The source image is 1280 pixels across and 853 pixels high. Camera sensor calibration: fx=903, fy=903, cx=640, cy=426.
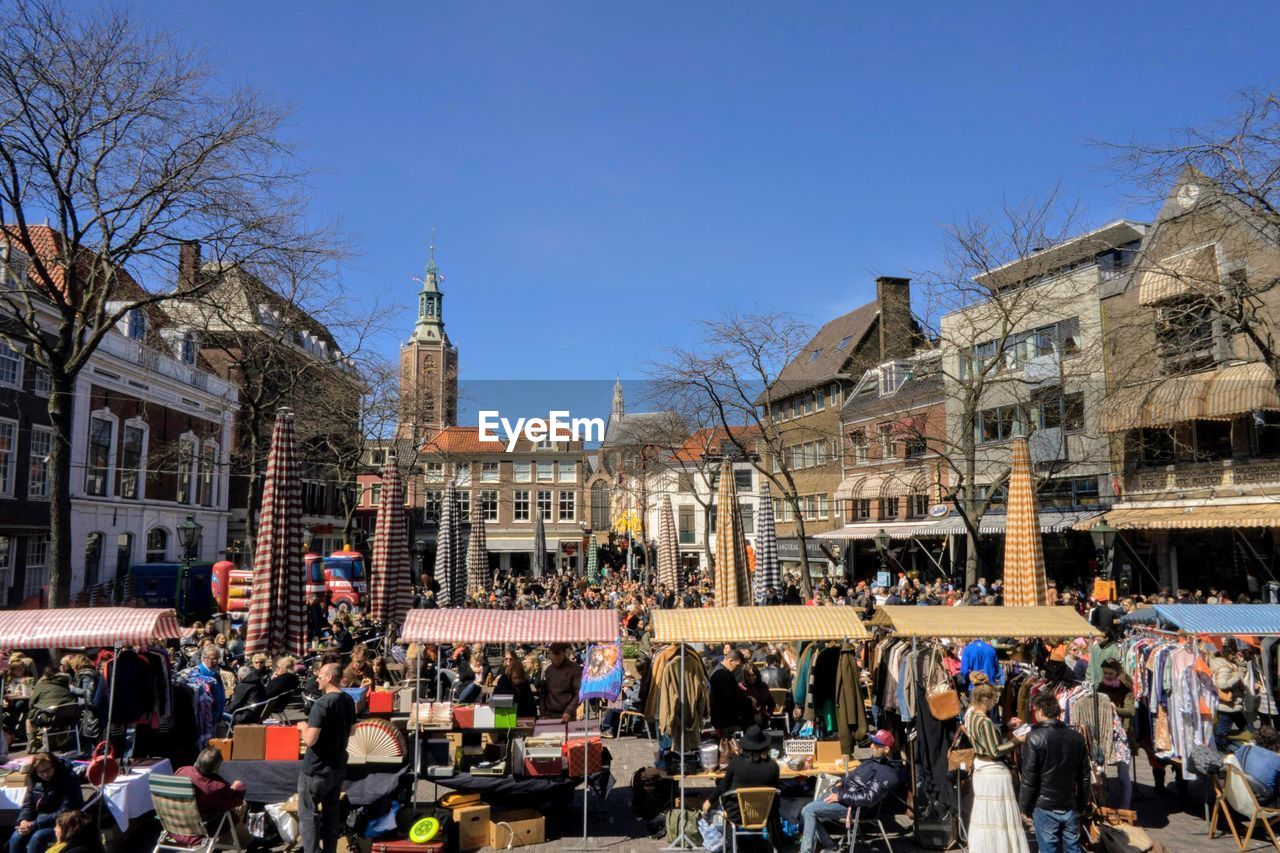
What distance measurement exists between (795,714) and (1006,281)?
52.0 feet

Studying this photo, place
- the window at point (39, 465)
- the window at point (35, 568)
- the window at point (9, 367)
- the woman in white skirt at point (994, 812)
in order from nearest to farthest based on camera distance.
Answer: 1. the woman in white skirt at point (994, 812)
2. the window at point (9, 367)
3. the window at point (35, 568)
4. the window at point (39, 465)

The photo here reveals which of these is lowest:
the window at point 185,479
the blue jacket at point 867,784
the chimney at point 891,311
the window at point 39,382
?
the blue jacket at point 867,784

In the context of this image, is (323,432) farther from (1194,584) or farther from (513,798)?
(1194,584)

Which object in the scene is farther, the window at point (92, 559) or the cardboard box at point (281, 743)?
the window at point (92, 559)

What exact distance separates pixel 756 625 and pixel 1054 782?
3.10 m

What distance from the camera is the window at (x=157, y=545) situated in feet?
116

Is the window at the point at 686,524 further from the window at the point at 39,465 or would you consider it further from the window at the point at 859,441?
the window at the point at 39,465

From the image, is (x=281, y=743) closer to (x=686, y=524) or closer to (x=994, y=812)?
(x=994, y=812)

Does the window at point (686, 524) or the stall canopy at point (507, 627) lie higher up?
the window at point (686, 524)

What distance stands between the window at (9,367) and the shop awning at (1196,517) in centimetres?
3208

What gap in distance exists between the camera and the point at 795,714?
12.9 metres

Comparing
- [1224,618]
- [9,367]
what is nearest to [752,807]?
[1224,618]

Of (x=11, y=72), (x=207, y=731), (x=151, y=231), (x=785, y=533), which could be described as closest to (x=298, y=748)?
(x=207, y=731)

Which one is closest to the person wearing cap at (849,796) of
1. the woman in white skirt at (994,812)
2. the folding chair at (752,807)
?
the folding chair at (752,807)
